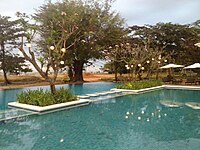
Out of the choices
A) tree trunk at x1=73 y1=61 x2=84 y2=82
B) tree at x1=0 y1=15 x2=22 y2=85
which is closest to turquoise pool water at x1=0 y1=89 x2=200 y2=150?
tree at x1=0 y1=15 x2=22 y2=85

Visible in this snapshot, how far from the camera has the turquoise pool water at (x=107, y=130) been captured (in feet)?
17.8

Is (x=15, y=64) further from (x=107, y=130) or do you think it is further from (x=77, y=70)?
(x=107, y=130)

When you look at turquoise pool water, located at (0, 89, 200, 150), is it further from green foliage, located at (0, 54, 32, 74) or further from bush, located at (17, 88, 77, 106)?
green foliage, located at (0, 54, 32, 74)

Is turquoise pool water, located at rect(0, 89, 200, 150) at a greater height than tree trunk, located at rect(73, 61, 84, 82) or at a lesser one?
lesser

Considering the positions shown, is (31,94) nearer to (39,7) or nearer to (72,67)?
(39,7)

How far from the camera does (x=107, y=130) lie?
22.2 ft

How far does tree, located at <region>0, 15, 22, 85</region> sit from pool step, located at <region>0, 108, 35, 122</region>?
1024 cm

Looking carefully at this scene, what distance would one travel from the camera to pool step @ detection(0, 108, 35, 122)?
8266 millimetres

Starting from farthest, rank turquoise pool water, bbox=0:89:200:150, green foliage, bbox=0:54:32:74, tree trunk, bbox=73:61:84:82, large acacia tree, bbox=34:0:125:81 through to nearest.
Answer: tree trunk, bbox=73:61:84:82, green foliage, bbox=0:54:32:74, large acacia tree, bbox=34:0:125:81, turquoise pool water, bbox=0:89:200:150

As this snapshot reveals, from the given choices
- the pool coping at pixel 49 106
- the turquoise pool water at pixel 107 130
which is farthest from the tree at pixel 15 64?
the turquoise pool water at pixel 107 130

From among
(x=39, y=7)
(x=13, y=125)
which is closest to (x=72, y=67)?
(x=39, y=7)

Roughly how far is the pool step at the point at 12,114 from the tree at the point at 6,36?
33.6 ft

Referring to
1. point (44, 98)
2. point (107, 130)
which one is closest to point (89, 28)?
point (44, 98)

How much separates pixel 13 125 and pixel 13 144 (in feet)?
6.31
